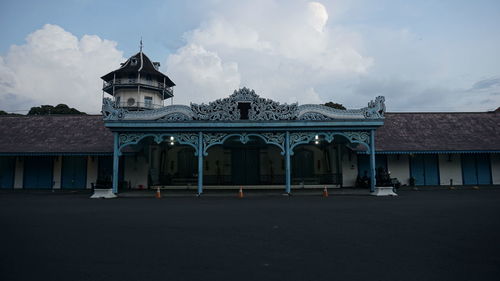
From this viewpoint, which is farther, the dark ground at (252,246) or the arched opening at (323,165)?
the arched opening at (323,165)

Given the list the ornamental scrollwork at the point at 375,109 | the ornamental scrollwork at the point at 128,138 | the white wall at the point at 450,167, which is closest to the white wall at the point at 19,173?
the ornamental scrollwork at the point at 128,138

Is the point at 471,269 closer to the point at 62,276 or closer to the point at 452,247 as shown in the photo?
the point at 452,247

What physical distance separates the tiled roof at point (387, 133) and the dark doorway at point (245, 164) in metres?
8.64

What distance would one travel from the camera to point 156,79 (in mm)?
47531

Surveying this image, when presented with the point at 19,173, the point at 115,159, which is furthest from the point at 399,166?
the point at 19,173

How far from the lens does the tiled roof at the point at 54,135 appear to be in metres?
20.9

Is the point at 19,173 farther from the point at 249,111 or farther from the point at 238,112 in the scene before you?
the point at 249,111

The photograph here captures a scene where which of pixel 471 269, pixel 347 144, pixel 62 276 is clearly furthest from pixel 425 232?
pixel 347 144

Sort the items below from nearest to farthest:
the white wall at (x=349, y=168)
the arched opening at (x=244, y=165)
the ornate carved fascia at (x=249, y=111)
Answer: the ornate carved fascia at (x=249, y=111) → the white wall at (x=349, y=168) → the arched opening at (x=244, y=165)

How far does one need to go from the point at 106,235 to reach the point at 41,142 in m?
19.0

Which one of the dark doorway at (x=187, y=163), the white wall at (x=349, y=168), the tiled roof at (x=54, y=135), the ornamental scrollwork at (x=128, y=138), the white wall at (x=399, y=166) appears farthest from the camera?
the dark doorway at (x=187, y=163)

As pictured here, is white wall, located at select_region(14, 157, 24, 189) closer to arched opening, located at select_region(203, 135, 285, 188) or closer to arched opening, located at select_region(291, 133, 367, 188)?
arched opening, located at select_region(203, 135, 285, 188)

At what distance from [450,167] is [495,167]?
11.2ft

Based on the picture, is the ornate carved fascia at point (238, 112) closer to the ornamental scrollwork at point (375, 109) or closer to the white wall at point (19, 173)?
the ornamental scrollwork at point (375, 109)
